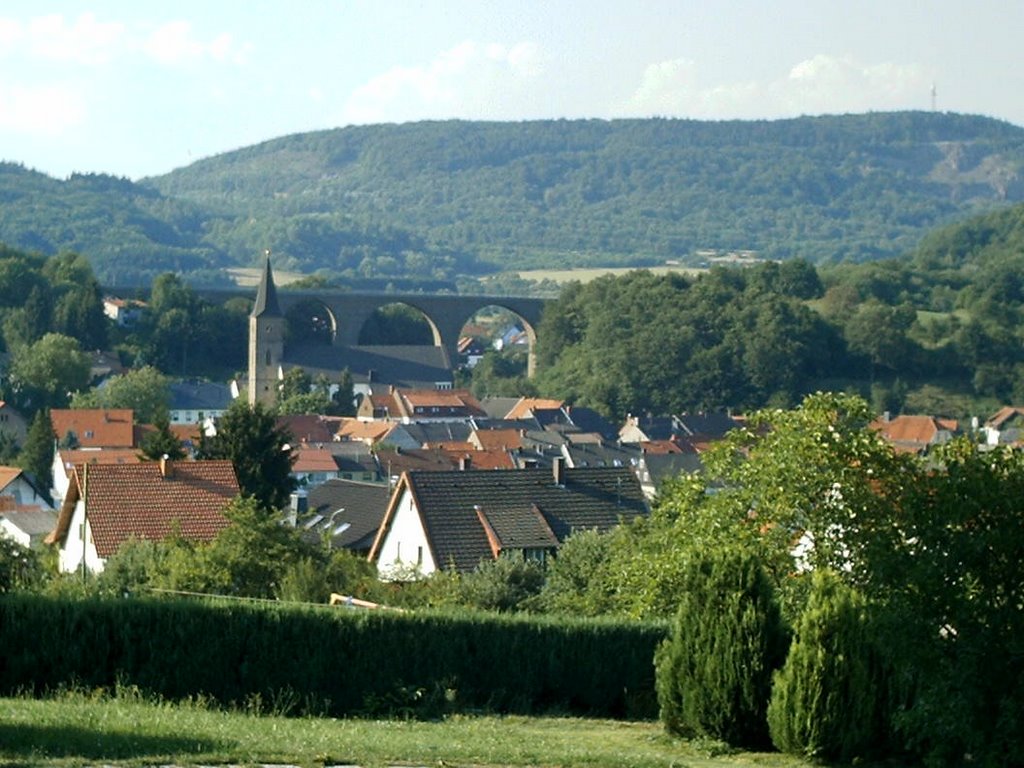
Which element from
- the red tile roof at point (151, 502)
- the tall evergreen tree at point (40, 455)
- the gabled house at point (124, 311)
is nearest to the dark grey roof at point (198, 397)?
the gabled house at point (124, 311)

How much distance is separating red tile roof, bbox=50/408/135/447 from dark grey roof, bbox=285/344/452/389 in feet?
140

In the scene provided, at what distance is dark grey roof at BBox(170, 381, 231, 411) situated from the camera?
4109 inches

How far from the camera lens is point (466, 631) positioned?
19.7 m

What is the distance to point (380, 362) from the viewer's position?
127 meters

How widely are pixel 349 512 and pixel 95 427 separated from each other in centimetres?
3112

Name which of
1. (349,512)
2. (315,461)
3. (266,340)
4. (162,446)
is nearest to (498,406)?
(266,340)

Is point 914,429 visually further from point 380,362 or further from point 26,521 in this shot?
point 26,521

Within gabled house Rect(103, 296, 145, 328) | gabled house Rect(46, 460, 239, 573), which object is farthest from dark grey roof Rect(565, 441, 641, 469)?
gabled house Rect(103, 296, 145, 328)

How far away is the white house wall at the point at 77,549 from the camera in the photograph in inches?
1251

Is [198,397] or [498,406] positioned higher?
[198,397]

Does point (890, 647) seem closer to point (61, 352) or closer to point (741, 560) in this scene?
point (741, 560)

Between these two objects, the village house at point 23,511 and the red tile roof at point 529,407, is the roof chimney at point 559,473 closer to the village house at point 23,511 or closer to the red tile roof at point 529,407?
the village house at point 23,511

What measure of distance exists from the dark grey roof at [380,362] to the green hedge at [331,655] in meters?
97.9

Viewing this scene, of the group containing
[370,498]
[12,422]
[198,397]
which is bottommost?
[198,397]
